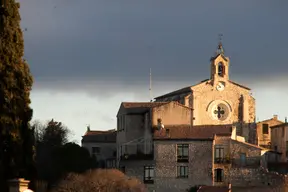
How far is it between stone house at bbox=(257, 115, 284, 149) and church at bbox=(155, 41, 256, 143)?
9.97 feet

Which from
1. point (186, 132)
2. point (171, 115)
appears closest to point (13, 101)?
point (186, 132)

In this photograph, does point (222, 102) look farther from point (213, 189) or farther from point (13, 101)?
point (13, 101)

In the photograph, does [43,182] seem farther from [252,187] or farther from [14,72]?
[14,72]

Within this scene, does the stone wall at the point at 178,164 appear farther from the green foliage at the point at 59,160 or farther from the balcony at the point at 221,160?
the green foliage at the point at 59,160

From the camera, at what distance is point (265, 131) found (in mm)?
114562

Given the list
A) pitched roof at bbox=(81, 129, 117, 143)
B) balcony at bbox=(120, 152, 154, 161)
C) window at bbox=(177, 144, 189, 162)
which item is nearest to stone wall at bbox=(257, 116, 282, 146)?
pitched roof at bbox=(81, 129, 117, 143)

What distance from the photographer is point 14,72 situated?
169 feet

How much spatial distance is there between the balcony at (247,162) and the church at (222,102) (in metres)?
18.5

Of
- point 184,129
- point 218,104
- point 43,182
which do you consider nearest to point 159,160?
point 184,129

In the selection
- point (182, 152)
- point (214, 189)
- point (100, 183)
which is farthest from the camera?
point (182, 152)

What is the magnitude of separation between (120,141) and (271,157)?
46.8ft

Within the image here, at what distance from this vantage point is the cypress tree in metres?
50.9

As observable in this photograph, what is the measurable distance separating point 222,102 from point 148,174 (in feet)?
72.0

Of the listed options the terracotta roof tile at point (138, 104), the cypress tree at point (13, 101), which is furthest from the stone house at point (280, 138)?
the cypress tree at point (13, 101)
